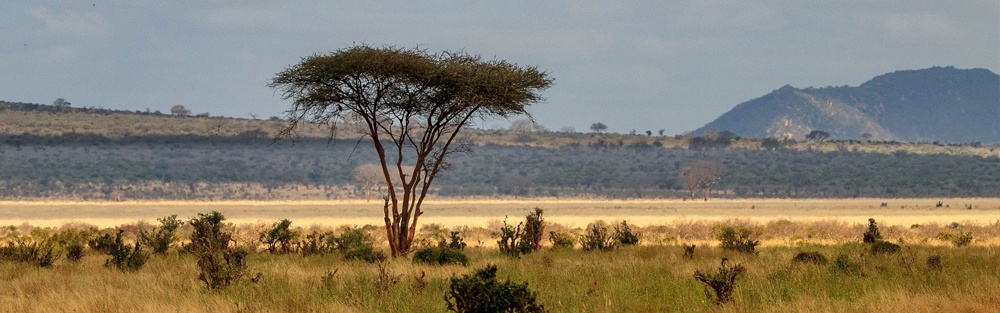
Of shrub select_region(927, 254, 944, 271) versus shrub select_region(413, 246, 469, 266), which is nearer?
shrub select_region(927, 254, 944, 271)

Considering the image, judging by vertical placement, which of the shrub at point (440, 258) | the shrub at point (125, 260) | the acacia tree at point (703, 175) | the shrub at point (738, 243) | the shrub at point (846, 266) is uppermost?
the acacia tree at point (703, 175)

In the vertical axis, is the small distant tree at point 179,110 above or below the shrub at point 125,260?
above

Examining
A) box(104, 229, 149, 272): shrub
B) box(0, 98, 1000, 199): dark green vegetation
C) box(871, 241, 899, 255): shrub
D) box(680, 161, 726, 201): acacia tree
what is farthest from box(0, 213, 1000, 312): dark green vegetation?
box(680, 161, 726, 201): acacia tree

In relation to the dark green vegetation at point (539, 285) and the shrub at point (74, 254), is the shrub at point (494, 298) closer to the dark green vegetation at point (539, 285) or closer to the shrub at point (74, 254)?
the dark green vegetation at point (539, 285)

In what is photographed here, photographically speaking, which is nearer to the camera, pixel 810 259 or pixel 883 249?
pixel 810 259

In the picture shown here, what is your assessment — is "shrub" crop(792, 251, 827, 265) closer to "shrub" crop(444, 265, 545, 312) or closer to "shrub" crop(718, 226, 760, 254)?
"shrub" crop(718, 226, 760, 254)

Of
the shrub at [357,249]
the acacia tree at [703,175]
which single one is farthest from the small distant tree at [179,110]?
the shrub at [357,249]

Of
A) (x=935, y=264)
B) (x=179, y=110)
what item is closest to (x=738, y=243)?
(x=935, y=264)

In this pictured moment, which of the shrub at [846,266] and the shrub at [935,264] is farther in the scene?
the shrub at [935,264]

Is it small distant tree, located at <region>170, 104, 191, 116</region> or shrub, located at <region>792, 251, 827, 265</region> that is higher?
small distant tree, located at <region>170, 104, 191, 116</region>

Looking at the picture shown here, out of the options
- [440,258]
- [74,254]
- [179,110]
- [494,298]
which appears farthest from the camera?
[179,110]

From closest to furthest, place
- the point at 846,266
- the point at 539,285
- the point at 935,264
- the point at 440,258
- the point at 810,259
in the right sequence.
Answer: the point at 539,285
the point at 846,266
the point at 935,264
the point at 810,259
the point at 440,258

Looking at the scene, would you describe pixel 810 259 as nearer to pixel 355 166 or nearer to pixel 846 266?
pixel 846 266

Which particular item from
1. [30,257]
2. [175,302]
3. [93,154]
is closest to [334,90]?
[30,257]
